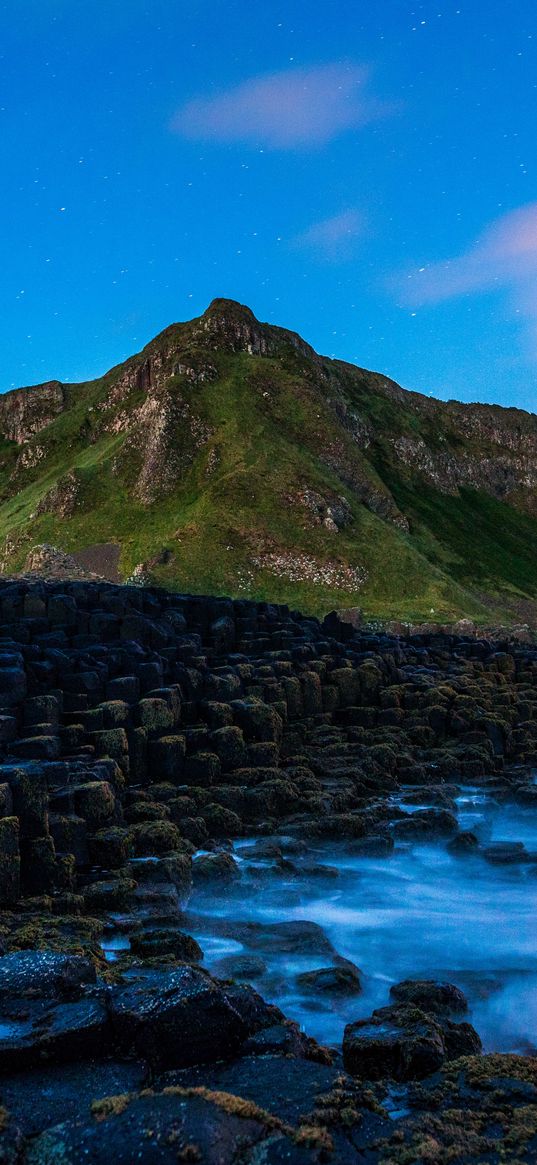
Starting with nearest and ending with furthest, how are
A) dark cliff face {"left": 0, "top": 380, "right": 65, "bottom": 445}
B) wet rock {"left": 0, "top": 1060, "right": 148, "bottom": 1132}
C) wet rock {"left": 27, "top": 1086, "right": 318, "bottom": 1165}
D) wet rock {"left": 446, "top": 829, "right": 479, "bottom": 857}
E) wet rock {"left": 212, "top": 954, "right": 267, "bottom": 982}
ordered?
wet rock {"left": 27, "top": 1086, "right": 318, "bottom": 1165}, wet rock {"left": 0, "top": 1060, "right": 148, "bottom": 1132}, wet rock {"left": 212, "top": 954, "right": 267, "bottom": 982}, wet rock {"left": 446, "top": 829, "right": 479, "bottom": 857}, dark cliff face {"left": 0, "top": 380, "right": 65, "bottom": 445}

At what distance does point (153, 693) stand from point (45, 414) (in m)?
153

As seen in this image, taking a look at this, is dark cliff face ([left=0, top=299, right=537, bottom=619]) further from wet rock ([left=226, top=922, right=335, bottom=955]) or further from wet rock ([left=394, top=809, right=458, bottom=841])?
wet rock ([left=226, top=922, right=335, bottom=955])

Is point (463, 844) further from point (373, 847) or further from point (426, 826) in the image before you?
point (373, 847)

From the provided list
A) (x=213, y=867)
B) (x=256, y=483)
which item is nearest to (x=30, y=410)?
(x=256, y=483)

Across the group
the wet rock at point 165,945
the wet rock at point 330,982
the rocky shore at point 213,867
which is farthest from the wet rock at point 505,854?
the wet rock at point 165,945

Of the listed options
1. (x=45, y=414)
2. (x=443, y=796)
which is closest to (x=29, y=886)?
(x=443, y=796)

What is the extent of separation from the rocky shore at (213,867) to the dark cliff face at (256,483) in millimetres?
54333

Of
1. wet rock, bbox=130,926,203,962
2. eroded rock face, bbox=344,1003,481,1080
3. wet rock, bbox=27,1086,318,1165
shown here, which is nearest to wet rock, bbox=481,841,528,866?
wet rock, bbox=130,926,203,962

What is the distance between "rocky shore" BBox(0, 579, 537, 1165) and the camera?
227 inches

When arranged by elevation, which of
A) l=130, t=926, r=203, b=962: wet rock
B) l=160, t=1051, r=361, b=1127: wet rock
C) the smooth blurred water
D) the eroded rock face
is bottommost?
the smooth blurred water

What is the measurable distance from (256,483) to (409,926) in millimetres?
90180

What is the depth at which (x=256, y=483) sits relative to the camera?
103 m

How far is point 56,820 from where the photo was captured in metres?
13.7

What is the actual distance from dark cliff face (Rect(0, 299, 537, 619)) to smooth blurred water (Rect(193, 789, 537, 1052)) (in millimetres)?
66526
